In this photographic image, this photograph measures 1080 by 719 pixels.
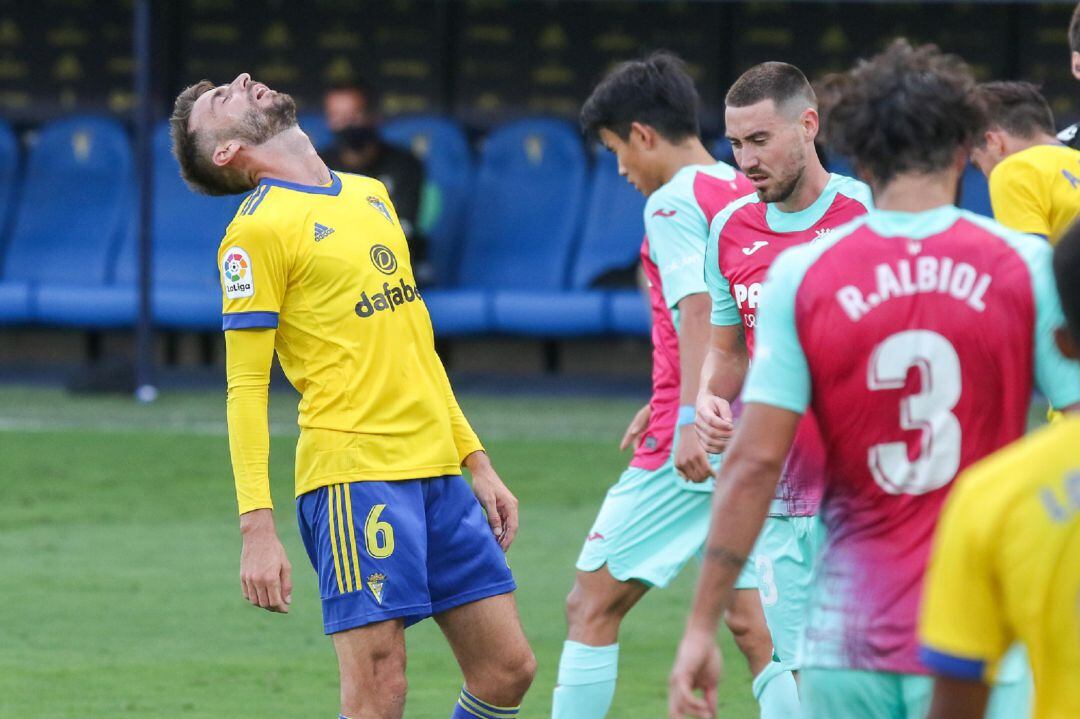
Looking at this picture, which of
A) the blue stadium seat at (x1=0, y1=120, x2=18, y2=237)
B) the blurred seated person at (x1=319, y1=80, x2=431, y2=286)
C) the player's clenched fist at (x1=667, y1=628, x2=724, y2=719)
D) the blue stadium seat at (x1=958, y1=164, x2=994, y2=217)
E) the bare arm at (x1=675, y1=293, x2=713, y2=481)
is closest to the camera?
the player's clenched fist at (x1=667, y1=628, x2=724, y2=719)

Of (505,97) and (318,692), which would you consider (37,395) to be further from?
(318,692)

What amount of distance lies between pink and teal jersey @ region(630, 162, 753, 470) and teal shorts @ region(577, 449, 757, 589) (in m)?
0.09

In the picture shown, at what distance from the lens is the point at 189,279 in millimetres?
14211

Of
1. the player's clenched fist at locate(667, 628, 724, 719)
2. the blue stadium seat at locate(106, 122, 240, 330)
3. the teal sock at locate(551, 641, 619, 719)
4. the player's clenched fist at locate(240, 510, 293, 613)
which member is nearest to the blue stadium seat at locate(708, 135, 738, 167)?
the blue stadium seat at locate(106, 122, 240, 330)

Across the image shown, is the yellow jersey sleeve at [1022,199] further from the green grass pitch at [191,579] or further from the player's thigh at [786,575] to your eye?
the green grass pitch at [191,579]

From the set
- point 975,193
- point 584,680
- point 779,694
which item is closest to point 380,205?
point 584,680

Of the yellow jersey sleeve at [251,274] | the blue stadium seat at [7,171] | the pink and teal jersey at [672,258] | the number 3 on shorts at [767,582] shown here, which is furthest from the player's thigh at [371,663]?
the blue stadium seat at [7,171]

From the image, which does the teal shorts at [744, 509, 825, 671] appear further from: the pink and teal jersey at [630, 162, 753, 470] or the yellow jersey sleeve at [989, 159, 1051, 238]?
the yellow jersey sleeve at [989, 159, 1051, 238]

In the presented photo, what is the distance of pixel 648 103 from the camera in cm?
539

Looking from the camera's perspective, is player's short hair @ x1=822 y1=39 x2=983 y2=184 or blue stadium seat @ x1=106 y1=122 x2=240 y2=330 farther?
blue stadium seat @ x1=106 y1=122 x2=240 y2=330

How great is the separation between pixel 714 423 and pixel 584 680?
1283mm

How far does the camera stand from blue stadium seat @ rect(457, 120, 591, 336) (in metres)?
14.1

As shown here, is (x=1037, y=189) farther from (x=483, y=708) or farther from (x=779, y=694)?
(x=483, y=708)

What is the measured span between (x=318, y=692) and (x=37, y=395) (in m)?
7.70
